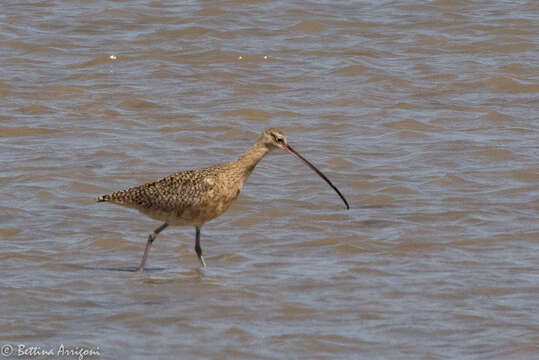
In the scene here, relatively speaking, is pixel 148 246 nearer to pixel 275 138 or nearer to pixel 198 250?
pixel 198 250

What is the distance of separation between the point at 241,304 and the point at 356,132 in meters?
4.78

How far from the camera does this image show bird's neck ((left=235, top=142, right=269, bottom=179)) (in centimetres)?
905

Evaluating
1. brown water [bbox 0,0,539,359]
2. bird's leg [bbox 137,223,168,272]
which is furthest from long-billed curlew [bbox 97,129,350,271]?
brown water [bbox 0,0,539,359]

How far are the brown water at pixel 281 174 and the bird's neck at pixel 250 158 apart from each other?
585 millimetres

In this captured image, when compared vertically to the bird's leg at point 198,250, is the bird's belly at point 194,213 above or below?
above

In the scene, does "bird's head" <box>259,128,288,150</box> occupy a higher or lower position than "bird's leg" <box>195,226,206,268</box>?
higher

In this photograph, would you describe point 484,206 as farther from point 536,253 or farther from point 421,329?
point 421,329

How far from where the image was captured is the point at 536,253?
9.05m

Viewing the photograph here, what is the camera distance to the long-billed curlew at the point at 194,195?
29.1ft

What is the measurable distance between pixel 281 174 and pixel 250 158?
2318mm

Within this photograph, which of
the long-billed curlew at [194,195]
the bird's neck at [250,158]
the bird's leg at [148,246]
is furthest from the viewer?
the bird's neck at [250,158]

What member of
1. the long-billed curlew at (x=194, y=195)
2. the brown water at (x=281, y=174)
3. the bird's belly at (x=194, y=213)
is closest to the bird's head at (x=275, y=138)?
the long-billed curlew at (x=194, y=195)

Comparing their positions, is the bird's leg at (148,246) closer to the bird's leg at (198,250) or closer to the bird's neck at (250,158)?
the bird's leg at (198,250)

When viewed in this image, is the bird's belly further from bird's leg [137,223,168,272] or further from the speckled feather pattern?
bird's leg [137,223,168,272]
